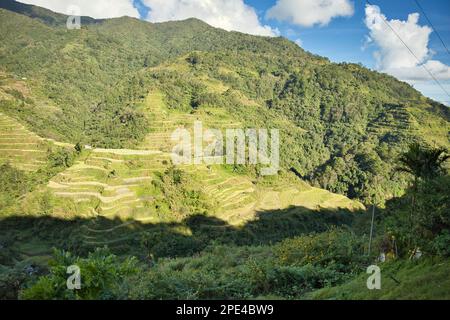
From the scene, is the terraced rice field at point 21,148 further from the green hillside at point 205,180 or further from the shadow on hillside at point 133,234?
the shadow on hillside at point 133,234

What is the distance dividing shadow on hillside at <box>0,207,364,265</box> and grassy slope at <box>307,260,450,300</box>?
19315 mm

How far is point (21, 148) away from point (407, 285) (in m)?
46.8

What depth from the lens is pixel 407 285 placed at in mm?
5336

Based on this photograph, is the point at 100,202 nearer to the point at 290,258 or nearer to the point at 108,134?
the point at 290,258

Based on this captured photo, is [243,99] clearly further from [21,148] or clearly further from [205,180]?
[21,148]

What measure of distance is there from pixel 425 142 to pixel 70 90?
75.6 meters

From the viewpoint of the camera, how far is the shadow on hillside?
25844 mm

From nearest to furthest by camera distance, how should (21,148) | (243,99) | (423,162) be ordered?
1. (423,162)
2. (21,148)
3. (243,99)

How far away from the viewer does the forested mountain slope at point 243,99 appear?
5909cm

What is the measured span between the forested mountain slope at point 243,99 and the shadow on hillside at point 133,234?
1941cm

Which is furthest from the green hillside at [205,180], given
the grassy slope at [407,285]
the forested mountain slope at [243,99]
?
the forested mountain slope at [243,99]

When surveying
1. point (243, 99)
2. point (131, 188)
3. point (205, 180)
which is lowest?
point (131, 188)

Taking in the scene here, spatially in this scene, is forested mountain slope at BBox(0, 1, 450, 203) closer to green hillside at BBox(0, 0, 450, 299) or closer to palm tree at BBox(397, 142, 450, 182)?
green hillside at BBox(0, 0, 450, 299)

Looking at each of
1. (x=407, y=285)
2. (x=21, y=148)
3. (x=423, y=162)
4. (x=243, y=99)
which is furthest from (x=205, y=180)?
(x=243, y=99)
